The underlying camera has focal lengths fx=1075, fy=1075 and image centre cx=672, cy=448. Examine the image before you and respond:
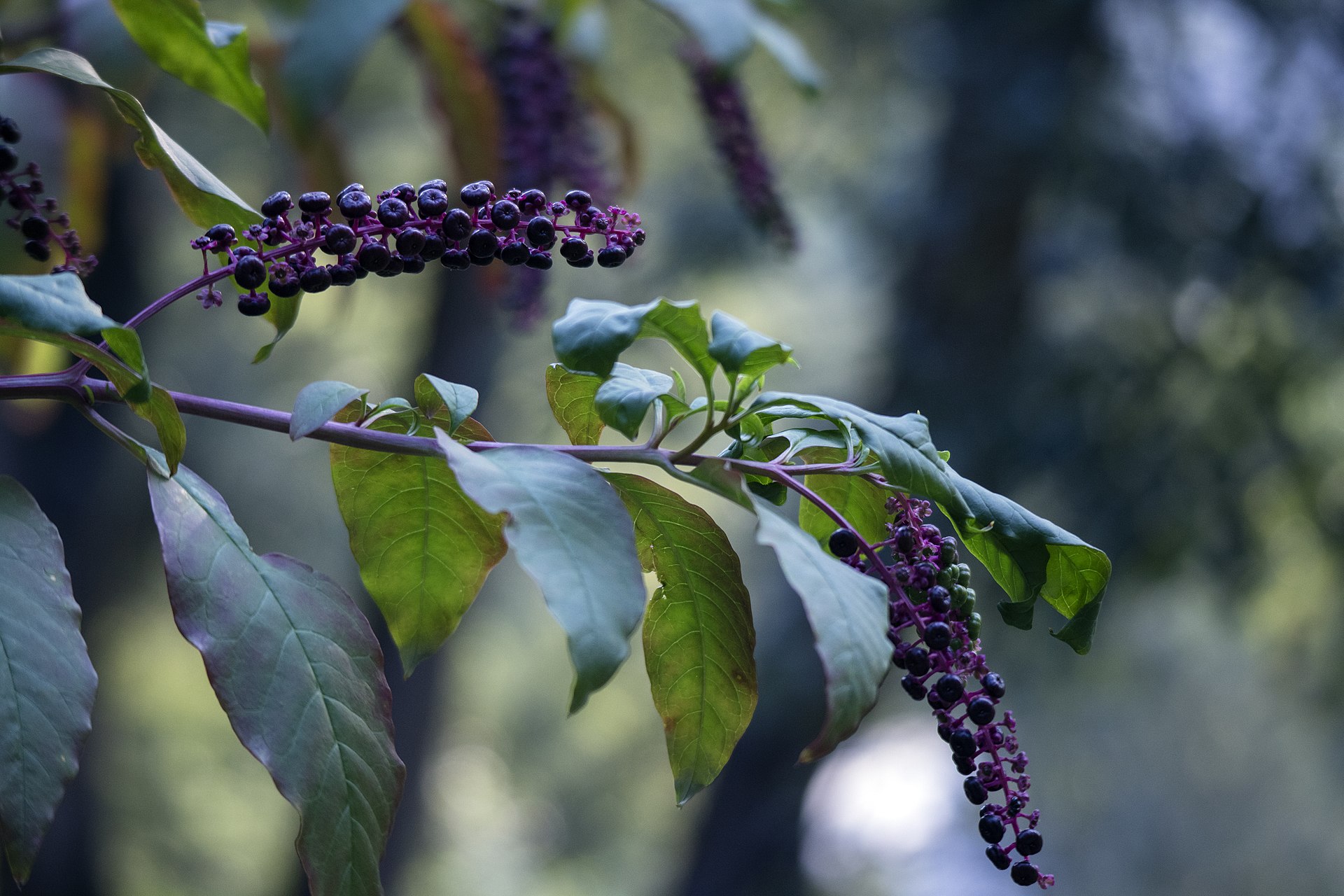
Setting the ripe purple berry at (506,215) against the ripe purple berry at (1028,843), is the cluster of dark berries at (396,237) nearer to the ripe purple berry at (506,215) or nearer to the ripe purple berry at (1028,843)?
the ripe purple berry at (506,215)

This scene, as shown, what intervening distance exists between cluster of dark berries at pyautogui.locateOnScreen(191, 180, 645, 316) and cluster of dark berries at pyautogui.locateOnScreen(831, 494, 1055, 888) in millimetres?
219

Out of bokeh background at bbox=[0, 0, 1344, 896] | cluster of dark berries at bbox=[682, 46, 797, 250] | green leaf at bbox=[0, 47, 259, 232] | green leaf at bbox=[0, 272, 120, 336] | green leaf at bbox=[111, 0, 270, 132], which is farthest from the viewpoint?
bokeh background at bbox=[0, 0, 1344, 896]

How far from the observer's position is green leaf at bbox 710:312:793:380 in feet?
1.63

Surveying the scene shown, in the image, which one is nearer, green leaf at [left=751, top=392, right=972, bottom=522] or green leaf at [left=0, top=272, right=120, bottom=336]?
green leaf at [left=0, top=272, right=120, bottom=336]

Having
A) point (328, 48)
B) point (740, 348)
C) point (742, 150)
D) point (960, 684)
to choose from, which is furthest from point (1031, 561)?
point (742, 150)

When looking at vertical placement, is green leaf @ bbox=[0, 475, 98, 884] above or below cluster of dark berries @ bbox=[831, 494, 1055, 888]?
below

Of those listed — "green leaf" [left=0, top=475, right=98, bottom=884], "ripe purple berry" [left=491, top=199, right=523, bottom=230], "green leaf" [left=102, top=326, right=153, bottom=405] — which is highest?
"ripe purple berry" [left=491, top=199, right=523, bottom=230]

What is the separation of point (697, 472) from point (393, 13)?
58cm

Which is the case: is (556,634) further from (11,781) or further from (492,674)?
(11,781)

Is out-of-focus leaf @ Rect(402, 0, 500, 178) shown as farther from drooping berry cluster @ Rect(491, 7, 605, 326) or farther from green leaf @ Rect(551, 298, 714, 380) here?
green leaf @ Rect(551, 298, 714, 380)

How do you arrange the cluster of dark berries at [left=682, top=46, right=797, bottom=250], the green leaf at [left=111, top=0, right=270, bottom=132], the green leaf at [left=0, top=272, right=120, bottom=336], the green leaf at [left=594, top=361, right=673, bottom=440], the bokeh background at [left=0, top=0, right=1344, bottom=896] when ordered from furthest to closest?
the bokeh background at [left=0, top=0, right=1344, bottom=896] → the cluster of dark berries at [left=682, top=46, right=797, bottom=250] → the green leaf at [left=111, top=0, right=270, bottom=132] → the green leaf at [left=594, top=361, right=673, bottom=440] → the green leaf at [left=0, top=272, right=120, bottom=336]

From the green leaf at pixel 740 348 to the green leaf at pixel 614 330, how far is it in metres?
0.01

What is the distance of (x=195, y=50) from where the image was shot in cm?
81

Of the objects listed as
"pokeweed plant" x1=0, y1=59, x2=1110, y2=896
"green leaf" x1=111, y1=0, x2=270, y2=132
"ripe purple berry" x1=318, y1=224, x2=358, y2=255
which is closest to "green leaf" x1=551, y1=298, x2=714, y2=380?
"pokeweed plant" x1=0, y1=59, x2=1110, y2=896
